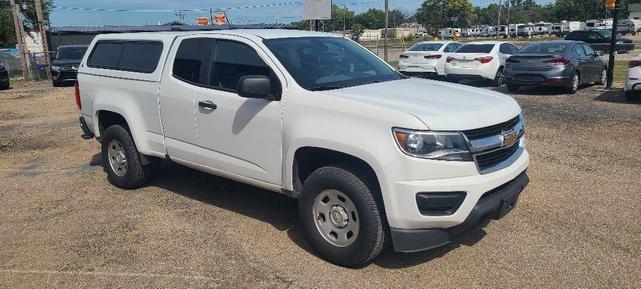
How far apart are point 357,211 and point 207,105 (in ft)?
6.04

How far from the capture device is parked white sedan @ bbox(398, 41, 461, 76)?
703 inches

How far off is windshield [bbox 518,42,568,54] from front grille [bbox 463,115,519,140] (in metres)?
10.6

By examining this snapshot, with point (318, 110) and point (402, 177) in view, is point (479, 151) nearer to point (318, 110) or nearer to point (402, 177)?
point (402, 177)

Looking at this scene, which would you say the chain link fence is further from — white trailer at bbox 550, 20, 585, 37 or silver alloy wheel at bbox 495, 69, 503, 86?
white trailer at bbox 550, 20, 585, 37

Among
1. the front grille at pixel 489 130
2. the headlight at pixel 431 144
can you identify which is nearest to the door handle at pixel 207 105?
the headlight at pixel 431 144

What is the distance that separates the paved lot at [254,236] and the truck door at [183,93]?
2.26 ft

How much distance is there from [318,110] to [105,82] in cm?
324

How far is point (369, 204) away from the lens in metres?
3.72

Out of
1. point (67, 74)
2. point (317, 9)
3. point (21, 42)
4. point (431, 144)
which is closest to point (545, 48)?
point (431, 144)

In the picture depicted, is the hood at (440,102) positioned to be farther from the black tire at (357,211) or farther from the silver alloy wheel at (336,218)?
the silver alloy wheel at (336,218)

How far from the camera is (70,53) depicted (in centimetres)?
2164

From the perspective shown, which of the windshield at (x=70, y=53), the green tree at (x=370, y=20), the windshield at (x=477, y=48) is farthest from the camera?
the green tree at (x=370, y=20)

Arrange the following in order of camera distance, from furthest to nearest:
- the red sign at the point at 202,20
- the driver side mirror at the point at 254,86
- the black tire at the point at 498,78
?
1. the red sign at the point at 202,20
2. the black tire at the point at 498,78
3. the driver side mirror at the point at 254,86

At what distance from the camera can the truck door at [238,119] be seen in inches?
172
